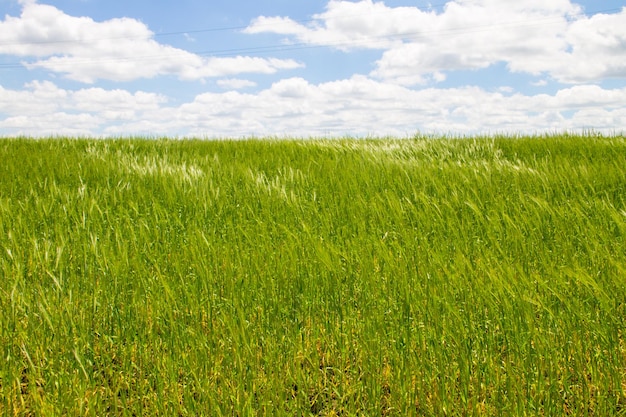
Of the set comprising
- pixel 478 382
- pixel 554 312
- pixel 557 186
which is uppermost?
pixel 557 186

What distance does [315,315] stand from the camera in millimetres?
2041

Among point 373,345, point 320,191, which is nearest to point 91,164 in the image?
point 320,191

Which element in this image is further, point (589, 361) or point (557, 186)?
point (557, 186)

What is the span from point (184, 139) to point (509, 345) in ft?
24.4

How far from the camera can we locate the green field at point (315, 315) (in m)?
1.68

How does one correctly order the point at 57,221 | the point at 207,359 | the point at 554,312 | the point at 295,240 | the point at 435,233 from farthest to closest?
the point at 57,221
the point at 435,233
the point at 295,240
the point at 554,312
the point at 207,359

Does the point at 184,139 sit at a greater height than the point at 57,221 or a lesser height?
greater

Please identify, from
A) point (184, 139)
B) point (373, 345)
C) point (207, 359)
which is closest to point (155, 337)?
point (207, 359)

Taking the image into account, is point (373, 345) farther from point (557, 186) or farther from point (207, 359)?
point (557, 186)

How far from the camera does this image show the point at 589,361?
73.2 inches

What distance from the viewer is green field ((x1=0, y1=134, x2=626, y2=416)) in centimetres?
168

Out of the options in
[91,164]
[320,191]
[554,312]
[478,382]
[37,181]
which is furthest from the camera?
[91,164]

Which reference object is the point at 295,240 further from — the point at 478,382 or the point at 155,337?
the point at 478,382

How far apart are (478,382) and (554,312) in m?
0.61
